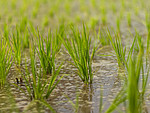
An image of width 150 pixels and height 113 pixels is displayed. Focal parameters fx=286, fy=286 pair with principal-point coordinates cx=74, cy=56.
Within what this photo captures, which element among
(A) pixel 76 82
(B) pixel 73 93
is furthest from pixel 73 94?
(A) pixel 76 82

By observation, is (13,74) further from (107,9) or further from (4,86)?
(107,9)

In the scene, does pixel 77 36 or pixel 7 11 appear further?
pixel 7 11

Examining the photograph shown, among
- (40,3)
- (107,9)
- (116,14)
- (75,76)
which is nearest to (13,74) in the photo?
(75,76)

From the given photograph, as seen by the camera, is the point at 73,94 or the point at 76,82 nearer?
the point at 73,94

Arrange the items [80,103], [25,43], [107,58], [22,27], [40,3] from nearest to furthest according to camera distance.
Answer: [80,103] → [107,58] → [25,43] → [22,27] → [40,3]

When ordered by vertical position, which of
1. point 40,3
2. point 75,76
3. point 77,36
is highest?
point 40,3

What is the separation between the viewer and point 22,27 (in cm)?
370

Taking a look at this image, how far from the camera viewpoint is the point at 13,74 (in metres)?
2.31

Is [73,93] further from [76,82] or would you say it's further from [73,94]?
[76,82]

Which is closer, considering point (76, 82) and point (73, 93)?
point (73, 93)

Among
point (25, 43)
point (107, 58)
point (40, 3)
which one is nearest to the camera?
point (107, 58)

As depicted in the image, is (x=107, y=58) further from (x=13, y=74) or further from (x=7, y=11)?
(x=7, y=11)

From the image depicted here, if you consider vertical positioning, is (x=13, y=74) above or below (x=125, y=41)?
below

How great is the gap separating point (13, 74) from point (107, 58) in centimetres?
89
